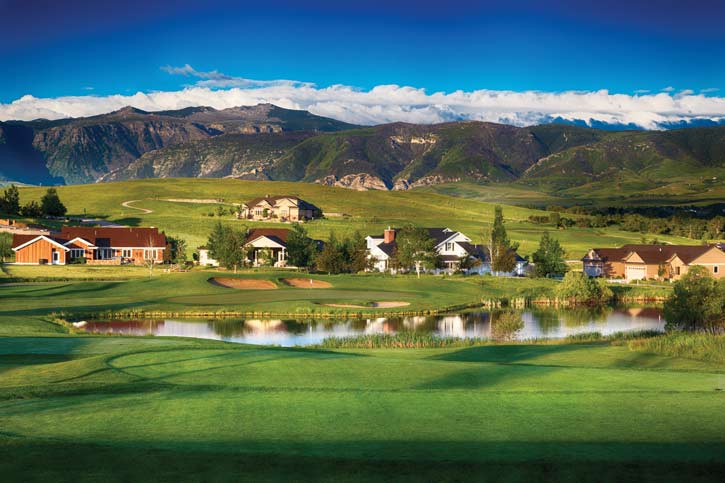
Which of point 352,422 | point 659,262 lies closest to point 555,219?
point 659,262

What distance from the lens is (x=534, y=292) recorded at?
Answer: 7625cm

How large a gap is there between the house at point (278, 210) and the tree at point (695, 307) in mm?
101437

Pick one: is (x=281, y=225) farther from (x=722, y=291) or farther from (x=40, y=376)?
(x=40, y=376)

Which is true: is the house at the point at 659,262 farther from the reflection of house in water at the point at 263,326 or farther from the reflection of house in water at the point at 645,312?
the reflection of house in water at the point at 263,326

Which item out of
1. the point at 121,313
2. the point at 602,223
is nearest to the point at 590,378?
the point at 121,313

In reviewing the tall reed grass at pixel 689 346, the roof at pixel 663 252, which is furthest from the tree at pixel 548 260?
the tall reed grass at pixel 689 346

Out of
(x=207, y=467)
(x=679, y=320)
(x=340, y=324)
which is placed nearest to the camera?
(x=207, y=467)

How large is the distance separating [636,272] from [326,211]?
78619 millimetres

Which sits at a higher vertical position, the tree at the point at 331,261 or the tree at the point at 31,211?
the tree at the point at 31,211

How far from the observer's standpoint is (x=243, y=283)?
7662cm

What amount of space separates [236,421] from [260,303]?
47148 millimetres

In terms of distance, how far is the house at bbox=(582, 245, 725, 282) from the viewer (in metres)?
99.0

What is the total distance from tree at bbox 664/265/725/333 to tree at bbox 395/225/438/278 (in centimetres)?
4408

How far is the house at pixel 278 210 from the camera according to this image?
14725cm
